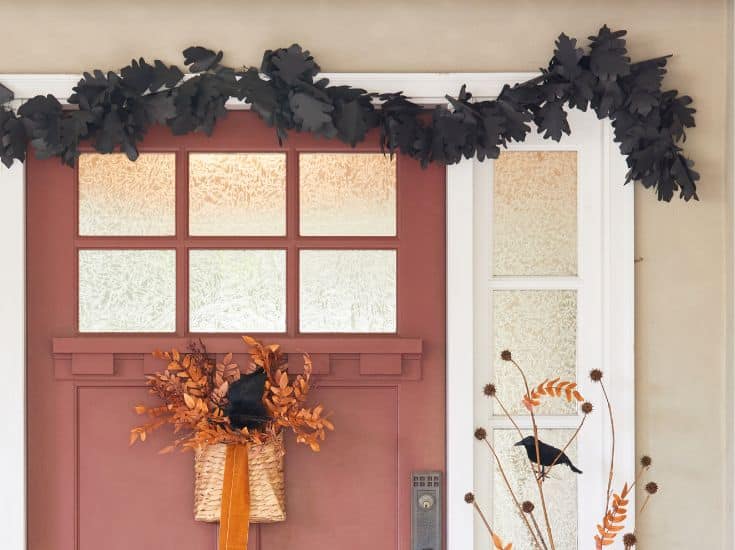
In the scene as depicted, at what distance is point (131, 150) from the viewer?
6.04 feet

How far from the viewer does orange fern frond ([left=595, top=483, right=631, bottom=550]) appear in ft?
5.67

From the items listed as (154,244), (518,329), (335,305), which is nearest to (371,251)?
(335,305)

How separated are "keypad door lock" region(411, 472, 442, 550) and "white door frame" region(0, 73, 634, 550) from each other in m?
0.03

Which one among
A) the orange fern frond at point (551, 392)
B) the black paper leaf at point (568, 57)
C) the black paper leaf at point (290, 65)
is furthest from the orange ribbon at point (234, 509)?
the black paper leaf at point (568, 57)

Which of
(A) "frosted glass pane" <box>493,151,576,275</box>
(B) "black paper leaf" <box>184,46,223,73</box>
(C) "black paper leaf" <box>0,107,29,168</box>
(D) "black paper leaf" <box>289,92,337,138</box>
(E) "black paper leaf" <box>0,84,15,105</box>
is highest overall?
(B) "black paper leaf" <box>184,46,223,73</box>

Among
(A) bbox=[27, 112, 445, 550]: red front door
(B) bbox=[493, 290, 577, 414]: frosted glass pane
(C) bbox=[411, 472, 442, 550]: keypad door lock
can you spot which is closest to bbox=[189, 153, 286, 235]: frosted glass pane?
(A) bbox=[27, 112, 445, 550]: red front door

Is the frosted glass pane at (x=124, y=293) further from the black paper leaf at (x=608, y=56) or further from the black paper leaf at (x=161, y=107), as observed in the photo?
the black paper leaf at (x=608, y=56)

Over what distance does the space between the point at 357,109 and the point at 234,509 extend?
107 cm

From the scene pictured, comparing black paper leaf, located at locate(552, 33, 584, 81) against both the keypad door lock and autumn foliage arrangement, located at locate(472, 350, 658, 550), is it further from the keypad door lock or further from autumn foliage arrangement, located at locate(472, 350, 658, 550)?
the keypad door lock

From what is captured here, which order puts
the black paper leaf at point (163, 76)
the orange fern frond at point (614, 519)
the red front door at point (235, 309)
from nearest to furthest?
1. the orange fern frond at point (614, 519)
2. the black paper leaf at point (163, 76)
3. the red front door at point (235, 309)

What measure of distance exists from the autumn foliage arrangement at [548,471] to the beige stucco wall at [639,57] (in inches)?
3.9

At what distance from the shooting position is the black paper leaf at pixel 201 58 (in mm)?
1838

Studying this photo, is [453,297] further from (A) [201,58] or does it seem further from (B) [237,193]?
(A) [201,58]

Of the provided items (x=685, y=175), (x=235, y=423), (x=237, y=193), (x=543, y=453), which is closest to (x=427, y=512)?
(x=543, y=453)
